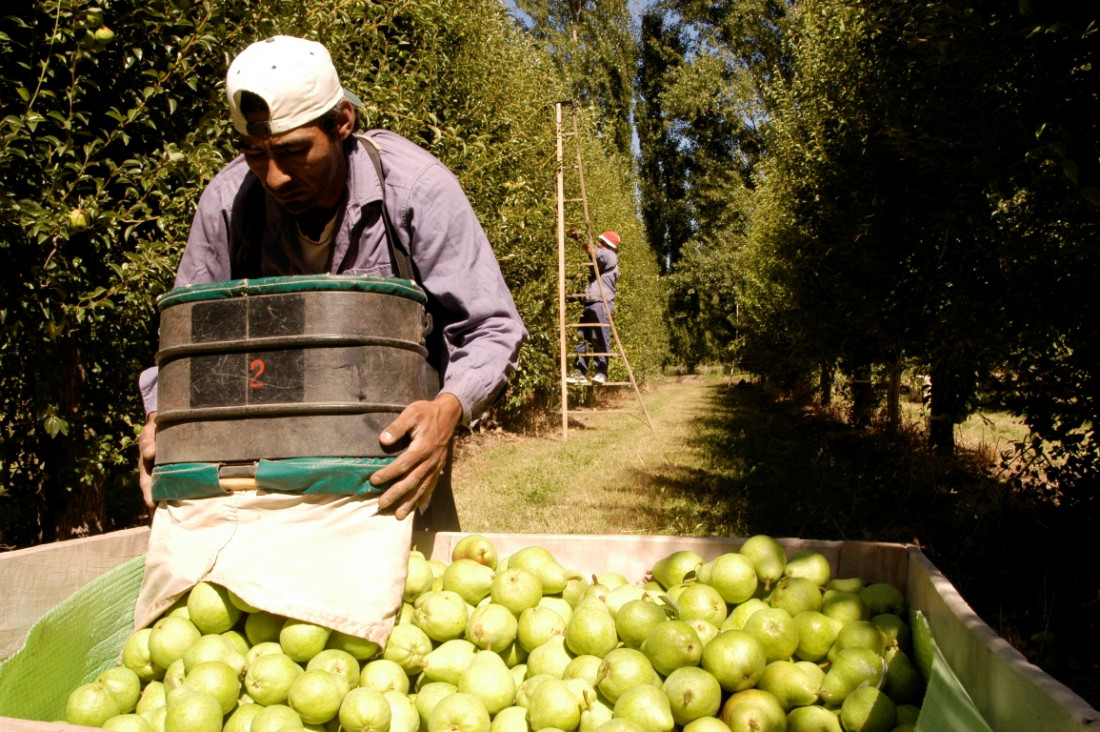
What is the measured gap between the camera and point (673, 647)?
1.94m

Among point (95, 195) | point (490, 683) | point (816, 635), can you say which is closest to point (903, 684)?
point (816, 635)

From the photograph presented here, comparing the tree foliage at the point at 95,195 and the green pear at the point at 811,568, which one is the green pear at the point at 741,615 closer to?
the green pear at the point at 811,568

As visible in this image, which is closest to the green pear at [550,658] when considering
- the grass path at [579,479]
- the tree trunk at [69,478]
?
the tree trunk at [69,478]

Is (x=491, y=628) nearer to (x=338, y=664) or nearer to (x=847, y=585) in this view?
(x=338, y=664)

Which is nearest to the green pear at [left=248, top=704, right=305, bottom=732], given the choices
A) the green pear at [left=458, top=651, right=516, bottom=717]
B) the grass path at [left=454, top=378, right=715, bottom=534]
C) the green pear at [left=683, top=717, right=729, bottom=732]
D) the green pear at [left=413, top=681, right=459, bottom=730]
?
the green pear at [left=413, top=681, right=459, bottom=730]

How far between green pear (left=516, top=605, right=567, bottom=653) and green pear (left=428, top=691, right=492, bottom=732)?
1.11ft

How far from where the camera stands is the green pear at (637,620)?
2.08 metres

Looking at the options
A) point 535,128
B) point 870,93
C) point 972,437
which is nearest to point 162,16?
point 870,93

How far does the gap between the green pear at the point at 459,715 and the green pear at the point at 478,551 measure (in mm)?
649

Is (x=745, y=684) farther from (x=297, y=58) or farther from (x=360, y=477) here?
(x=297, y=58)

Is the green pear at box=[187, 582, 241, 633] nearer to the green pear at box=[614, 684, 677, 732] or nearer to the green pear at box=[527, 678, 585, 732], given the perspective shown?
the green pear at box=[527, 678, 585, 732]

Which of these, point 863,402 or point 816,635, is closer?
point 816,635

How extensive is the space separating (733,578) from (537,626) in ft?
1.92

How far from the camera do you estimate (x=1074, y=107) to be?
3.08 m
